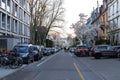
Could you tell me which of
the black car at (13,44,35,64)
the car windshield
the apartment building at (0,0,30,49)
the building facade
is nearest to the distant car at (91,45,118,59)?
the apartment building at (0,0,30,49)

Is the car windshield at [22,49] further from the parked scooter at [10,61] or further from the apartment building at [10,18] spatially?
the apartment building at [10,18]

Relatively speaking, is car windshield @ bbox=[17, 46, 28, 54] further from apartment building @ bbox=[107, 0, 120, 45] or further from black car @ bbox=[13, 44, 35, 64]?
apartment building @ bbox=[107, 0, 120, 45]

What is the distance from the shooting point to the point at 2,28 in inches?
1953

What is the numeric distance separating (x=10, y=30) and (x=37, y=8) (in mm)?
24210

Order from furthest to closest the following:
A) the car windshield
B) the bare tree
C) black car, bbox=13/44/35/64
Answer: the bare tree, the car windshield, black car, bbox=13/44/35/64

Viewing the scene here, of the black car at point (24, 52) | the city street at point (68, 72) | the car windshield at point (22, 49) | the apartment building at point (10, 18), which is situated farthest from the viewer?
the apartment building at point (10, 18)

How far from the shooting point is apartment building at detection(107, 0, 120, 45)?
63625mm

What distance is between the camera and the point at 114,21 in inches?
2675

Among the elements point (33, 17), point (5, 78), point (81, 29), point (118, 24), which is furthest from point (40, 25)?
point (5, 78)

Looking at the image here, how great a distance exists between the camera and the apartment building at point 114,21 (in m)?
63.6

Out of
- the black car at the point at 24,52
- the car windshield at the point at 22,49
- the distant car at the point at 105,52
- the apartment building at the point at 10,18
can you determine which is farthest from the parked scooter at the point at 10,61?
the distant car at the point at 105,52

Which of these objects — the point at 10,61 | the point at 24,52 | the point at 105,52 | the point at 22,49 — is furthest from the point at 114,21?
the point at 10,61

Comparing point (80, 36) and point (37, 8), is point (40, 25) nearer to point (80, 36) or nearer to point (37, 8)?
point (37, 8)

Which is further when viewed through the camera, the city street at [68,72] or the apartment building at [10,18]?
the apartment building at [10,18]
